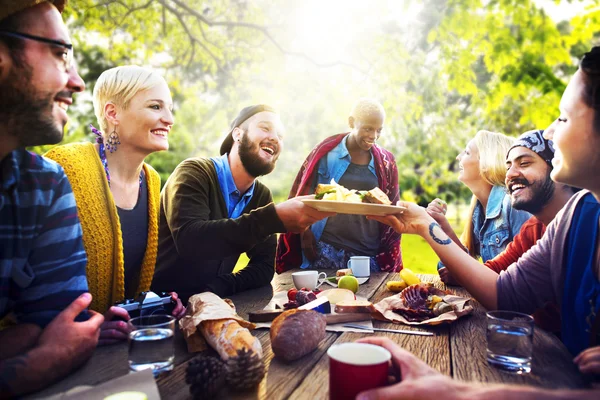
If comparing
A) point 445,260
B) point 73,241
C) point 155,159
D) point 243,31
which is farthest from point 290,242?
point 155,159

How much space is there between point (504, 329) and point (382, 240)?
3080mm

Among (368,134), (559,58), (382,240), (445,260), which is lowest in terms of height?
(382,240)

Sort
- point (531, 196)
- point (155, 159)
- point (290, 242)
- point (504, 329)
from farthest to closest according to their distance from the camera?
1. point (155, 159)
2. point (290, 242)
3. point (531, 196)
4. point (504, 329)

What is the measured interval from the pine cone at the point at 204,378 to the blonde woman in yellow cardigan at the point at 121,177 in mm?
1454

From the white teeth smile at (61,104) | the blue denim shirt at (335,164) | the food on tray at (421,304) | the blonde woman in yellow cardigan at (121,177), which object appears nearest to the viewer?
the white teeth smile at (61,104)

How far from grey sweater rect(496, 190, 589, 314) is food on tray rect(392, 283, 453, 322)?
0.31 meters

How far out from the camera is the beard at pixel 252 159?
349 cm

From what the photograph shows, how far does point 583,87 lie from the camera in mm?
1848

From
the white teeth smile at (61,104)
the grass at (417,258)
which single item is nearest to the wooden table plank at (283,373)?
the white teeth smile at (61,104)

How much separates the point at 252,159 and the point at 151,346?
85.8 inches

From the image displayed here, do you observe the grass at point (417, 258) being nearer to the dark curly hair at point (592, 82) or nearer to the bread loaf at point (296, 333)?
the bread loaf at point (296, 333)

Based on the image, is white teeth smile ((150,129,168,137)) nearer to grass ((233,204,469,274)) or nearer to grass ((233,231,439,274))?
grass ((233,204,469,274))

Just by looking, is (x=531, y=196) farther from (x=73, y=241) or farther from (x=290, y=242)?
(x=73, y=241)

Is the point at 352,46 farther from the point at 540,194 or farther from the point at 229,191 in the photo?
the point at 540,194
